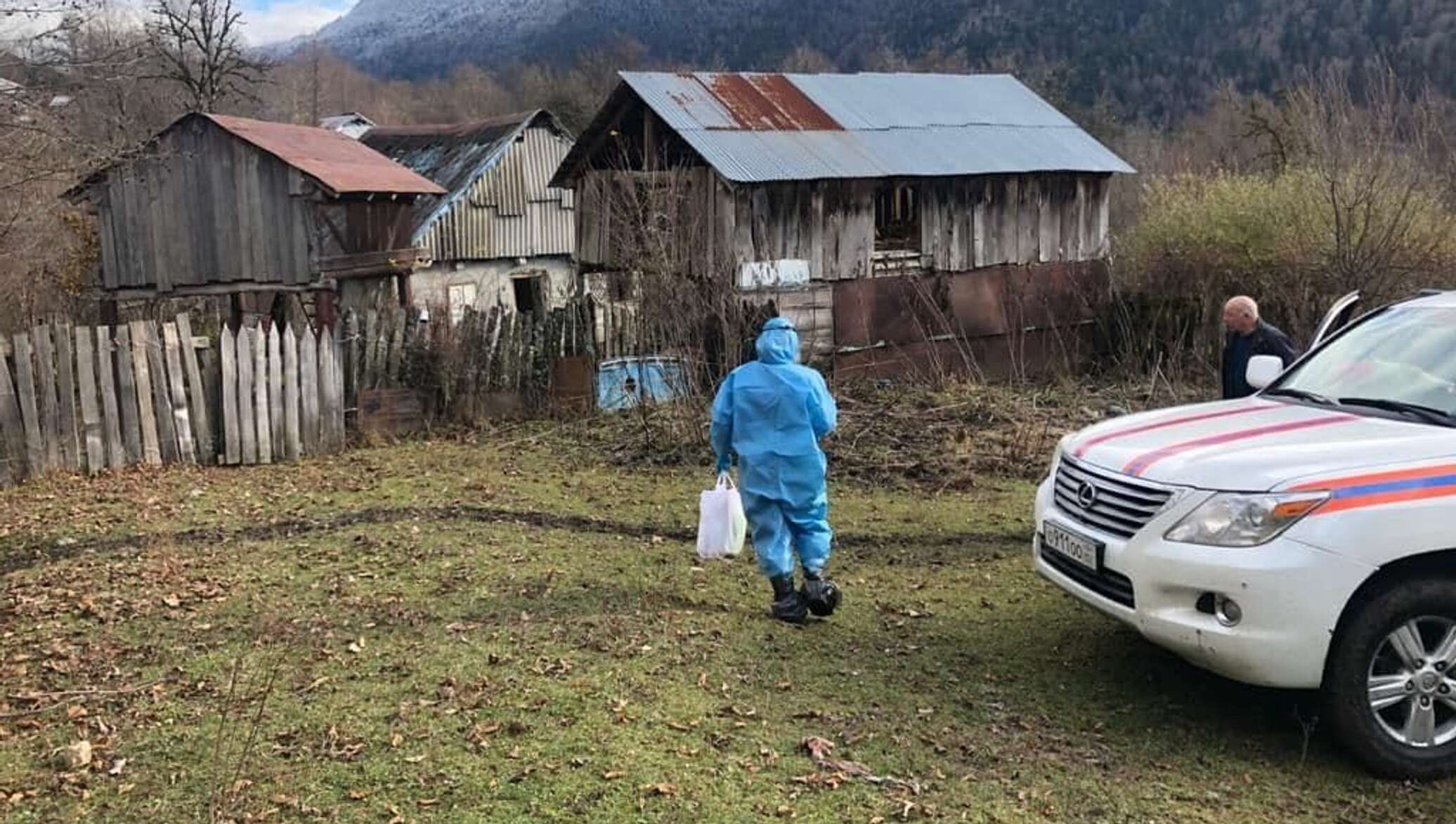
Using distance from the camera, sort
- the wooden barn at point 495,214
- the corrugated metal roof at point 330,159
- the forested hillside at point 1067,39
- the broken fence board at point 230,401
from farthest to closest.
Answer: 1. the forested hillside at point 1067,39
2. the wooden barn at point 495,214
3. the corrugated metal roof at point 330,159
4. the broken fence board at point 230,401

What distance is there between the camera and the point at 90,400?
1038 cm

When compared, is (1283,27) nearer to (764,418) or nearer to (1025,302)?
(1025,302)

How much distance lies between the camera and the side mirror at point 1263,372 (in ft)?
20.2

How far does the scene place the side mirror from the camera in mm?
6148

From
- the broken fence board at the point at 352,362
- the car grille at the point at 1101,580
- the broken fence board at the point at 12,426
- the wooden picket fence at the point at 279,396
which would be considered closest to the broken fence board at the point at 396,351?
the broken fence board at the point at 352,362

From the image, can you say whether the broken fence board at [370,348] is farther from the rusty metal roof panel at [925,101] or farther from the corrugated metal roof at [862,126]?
the rusty metal roof panel at [925,101]

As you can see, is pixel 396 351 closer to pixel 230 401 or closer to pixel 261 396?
pixel 261 396

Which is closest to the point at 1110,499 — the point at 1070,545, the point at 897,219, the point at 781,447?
the point at 1070,545

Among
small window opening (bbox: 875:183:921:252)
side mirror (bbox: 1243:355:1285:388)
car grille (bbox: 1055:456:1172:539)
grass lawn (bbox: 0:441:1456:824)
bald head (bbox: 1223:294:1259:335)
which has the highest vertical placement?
small window opening (bbox: 875:183:921:252)

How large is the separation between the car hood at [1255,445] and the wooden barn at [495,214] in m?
24.9

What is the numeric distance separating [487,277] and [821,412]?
2675 cm

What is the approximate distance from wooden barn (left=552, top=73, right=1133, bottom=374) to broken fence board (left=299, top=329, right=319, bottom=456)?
13.8 ft

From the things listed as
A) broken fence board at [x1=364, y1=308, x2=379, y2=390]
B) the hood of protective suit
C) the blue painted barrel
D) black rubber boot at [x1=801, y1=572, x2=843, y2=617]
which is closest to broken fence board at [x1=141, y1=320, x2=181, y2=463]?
broken fence board at [x1=364, y1=308, x2=379, y2=390]

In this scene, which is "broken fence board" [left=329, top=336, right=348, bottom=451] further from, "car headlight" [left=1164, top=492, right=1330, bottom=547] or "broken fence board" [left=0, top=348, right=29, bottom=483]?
"car headlight" [left=1164, top=492, right=1330, bottom=547]
